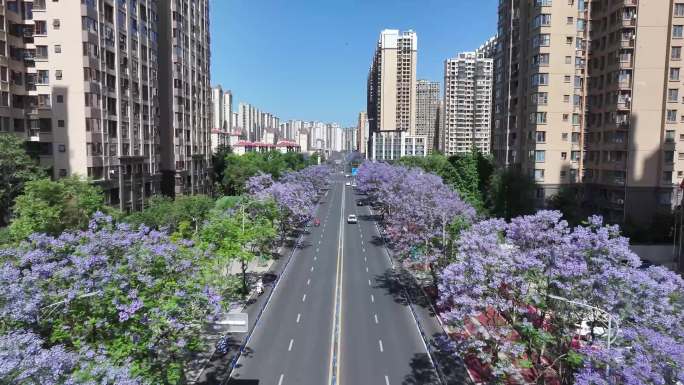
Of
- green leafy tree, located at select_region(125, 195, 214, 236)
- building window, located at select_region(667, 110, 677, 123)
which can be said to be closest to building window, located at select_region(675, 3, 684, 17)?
building window, located at select_region(667, 110, 677, 123)

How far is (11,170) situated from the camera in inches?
1544

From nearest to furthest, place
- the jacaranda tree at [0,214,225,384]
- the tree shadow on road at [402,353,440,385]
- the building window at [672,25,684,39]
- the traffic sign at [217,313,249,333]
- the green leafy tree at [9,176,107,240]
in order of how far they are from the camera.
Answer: the jacaranda tree at [0,214,225,384]
the traffic sign at [217,313,249,333]
the tree shadow on road at [402,353,440,385]
the green leafy tree at [9,176,107,240]
the building window at [672,25,684,39]

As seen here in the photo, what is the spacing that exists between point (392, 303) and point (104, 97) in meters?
37.8

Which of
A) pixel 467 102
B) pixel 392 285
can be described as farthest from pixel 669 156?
pixel 467 102

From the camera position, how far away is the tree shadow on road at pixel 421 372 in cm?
2339

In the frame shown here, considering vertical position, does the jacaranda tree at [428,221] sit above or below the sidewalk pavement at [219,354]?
above

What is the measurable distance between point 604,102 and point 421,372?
1857 inches

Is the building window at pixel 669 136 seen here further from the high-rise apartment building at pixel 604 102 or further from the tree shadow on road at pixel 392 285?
the tree shadow on road at pixel 392 285

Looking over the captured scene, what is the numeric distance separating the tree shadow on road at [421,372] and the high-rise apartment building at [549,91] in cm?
3884

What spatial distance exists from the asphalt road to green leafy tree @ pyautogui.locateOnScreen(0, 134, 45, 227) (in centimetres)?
2452

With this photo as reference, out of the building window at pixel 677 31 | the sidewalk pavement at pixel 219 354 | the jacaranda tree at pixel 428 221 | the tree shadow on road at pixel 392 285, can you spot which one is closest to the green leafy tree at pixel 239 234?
the sidewalk pavement at pixel 219 354

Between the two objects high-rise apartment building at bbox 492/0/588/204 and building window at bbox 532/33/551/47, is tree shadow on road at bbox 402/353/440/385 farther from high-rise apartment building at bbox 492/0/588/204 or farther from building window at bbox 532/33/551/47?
building window at bbox 532/33/551/47

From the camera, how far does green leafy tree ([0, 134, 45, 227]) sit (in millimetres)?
38469

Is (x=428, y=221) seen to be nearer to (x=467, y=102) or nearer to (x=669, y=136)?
(x=669, y=136)
